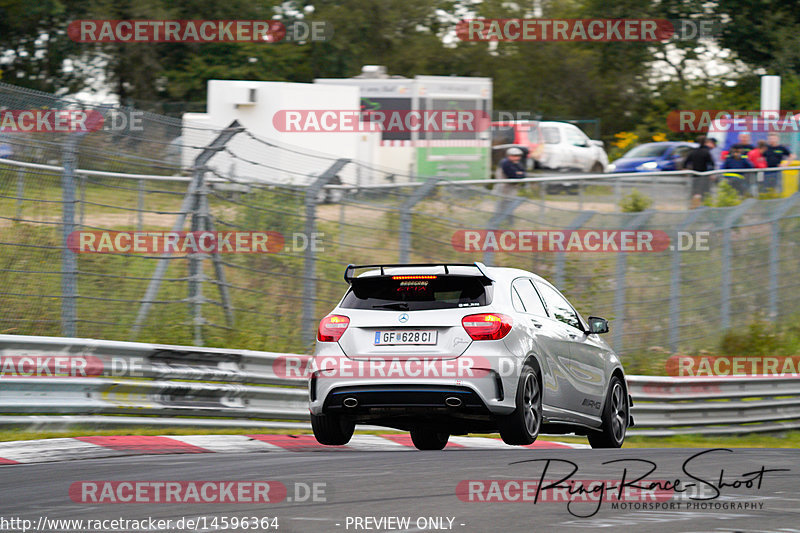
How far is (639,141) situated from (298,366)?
1593 inches

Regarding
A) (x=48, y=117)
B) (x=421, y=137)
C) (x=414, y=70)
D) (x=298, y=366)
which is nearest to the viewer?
(x=48, y=117)

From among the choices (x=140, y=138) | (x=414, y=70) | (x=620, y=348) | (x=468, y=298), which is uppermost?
(x=414, y=70)

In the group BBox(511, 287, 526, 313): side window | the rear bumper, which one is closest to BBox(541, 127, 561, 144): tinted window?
BBox(511, 287, 526, 313): side window

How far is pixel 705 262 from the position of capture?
19391 mm

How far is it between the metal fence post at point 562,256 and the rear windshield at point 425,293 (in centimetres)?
762

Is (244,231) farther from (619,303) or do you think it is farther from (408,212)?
(619,303)

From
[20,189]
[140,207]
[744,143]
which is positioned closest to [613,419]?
[140,207]

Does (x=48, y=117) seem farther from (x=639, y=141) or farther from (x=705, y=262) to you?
(x=639, y=141)

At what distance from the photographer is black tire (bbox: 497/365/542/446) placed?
9945 millimetres

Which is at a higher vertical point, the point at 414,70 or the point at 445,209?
the point at 414,70

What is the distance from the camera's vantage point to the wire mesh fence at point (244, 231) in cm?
1225

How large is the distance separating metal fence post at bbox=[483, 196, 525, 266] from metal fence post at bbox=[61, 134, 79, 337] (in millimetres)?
5716

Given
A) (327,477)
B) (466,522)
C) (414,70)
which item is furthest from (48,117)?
(414,70)

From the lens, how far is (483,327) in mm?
9766
